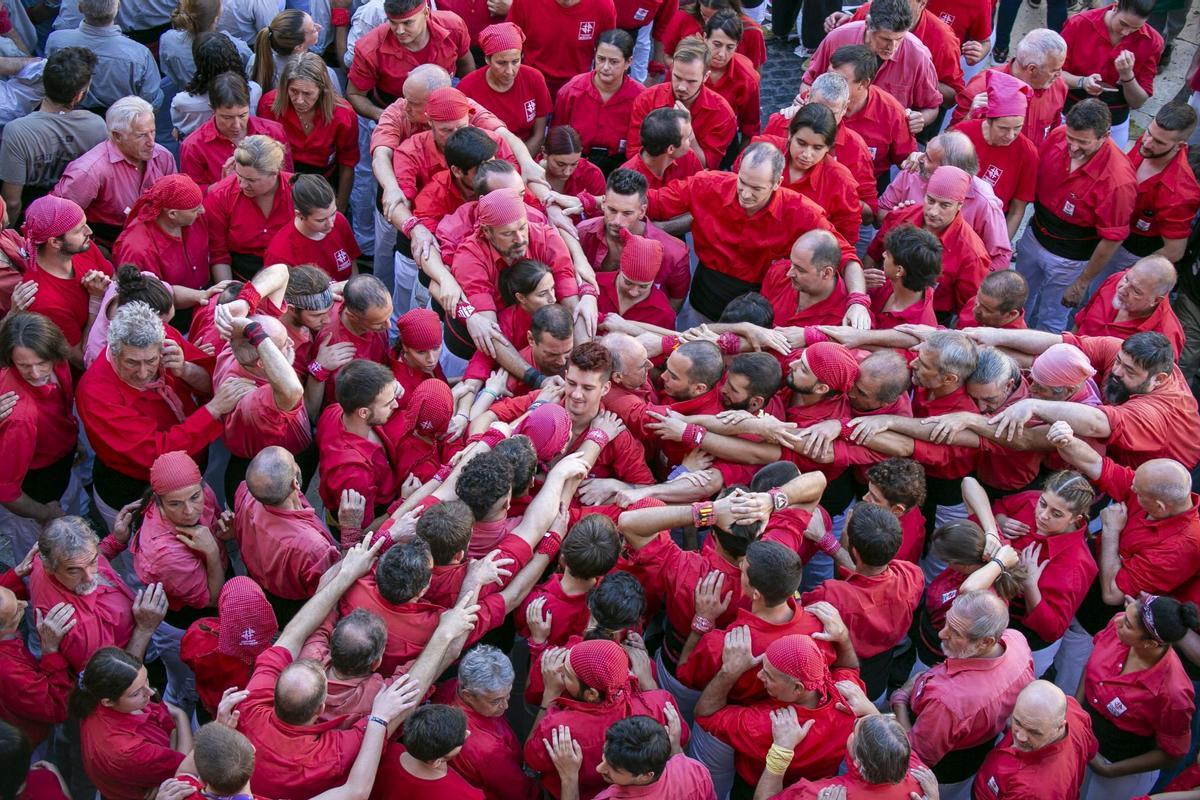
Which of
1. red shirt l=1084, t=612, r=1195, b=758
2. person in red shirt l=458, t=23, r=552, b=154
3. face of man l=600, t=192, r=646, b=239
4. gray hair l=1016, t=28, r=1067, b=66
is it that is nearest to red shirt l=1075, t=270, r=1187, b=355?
gray hair l=1016, t=28, r=1067, b=66

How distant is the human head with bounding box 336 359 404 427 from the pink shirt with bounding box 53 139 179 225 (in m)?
2.80

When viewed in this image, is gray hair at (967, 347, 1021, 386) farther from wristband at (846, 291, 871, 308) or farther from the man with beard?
wristband at (846, 291, 871, 308)

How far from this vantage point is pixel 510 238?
748cm

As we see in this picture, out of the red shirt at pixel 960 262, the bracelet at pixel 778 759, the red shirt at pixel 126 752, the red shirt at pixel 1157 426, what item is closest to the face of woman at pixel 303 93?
the red shirt at pixel 960 262

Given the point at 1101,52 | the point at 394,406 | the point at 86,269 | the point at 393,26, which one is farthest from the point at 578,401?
A: the point at 1101,52

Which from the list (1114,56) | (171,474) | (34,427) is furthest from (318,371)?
(1114,56)

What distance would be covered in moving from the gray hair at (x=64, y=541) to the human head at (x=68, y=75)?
3928mm

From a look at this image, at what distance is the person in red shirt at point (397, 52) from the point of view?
9.66 meters

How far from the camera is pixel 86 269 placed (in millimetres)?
7691

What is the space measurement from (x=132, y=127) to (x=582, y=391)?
377 cm

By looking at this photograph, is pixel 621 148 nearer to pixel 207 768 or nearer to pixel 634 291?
pixel 634 291

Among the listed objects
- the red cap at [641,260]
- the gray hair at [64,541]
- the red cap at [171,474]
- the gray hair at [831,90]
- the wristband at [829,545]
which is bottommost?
the wristband at [829,545]

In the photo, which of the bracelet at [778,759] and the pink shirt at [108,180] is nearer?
the bracelet at [778,759]

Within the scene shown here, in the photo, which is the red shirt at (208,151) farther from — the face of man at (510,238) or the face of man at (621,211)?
the face of man at (621,211)
